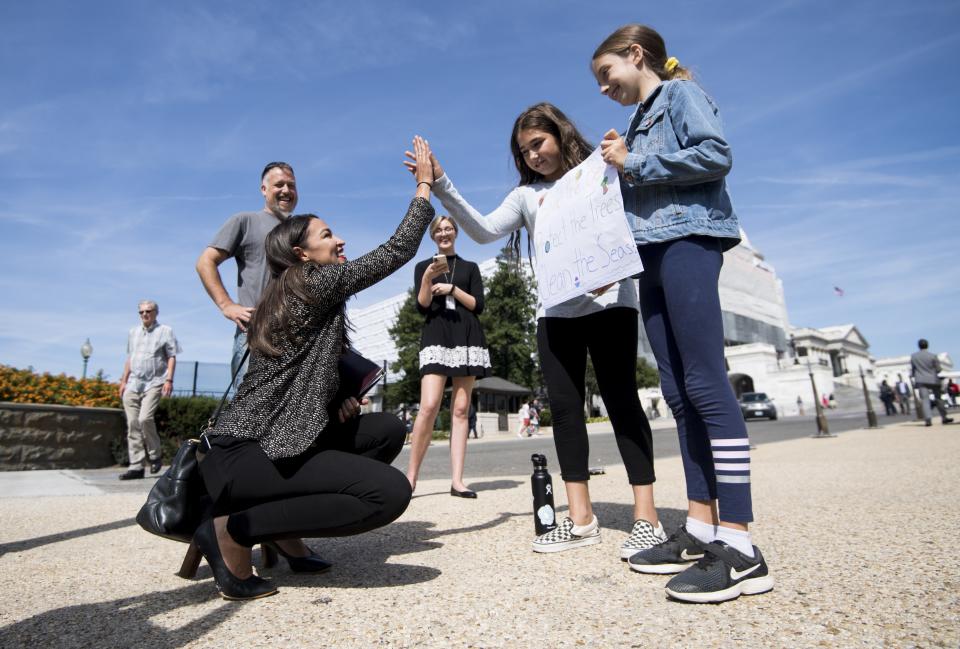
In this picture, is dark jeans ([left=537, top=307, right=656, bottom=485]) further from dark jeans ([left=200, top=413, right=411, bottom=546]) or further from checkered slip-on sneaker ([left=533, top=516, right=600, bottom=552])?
dark jeans ([left=200, top=413, right=411, bottom=546])

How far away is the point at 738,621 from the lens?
5.36 feet

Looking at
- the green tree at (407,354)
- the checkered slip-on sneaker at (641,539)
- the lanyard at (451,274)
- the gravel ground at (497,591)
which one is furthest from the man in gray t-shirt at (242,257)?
the green tree at (407,354)

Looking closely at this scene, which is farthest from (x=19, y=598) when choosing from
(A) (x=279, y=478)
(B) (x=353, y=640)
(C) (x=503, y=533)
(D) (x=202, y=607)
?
(C) (x=503, y=533)

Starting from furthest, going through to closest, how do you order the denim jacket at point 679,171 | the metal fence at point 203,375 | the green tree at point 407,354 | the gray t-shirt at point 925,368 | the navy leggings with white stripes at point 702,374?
the green tree at point 407,354
the metal fence at point 203,375
the gray t-shirt at point 925,368
the denim jacket at point 679,171
the navy leggings with white stripes at point 702,374

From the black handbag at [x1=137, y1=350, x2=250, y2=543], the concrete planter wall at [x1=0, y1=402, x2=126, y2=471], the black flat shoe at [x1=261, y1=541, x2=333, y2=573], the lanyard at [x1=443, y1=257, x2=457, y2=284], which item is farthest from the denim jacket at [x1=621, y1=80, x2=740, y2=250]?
the concrete planter wall at [x1=0, y1=402, x2=126, y2=471]

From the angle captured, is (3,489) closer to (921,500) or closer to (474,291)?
(474,291)

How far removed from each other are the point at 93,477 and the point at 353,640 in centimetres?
726

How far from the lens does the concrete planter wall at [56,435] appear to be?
8.00 meters

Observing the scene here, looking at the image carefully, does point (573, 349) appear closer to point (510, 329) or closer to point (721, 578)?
point (721, 578)

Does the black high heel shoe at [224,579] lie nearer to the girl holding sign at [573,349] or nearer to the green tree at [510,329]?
the girl holding sign at [573,349]

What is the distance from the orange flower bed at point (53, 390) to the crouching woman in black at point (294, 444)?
888 centimetres

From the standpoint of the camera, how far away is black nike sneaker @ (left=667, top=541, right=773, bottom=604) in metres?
1.80

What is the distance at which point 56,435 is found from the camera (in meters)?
8.43

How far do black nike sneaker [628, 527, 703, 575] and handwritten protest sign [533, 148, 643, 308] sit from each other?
102cm
